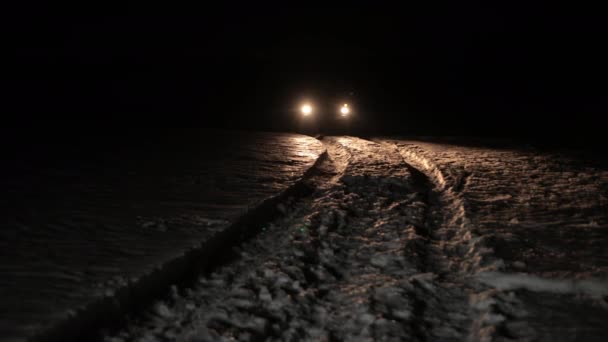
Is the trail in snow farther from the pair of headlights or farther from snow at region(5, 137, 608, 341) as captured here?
the pair of headlights

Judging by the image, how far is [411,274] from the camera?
149 inches

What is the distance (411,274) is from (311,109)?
→ 54.4 ft

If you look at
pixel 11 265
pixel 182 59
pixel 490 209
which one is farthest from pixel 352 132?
pixel 182 59

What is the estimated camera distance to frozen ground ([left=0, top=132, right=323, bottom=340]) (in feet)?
9.52

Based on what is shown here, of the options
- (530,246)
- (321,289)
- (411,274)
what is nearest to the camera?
(321,289)

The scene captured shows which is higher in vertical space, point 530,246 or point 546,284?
point 530,246

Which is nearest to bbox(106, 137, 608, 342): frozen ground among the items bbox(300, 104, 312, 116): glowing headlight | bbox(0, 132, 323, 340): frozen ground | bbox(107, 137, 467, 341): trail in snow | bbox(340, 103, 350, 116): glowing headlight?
bbox(107, 137, 467, 341): trail in snow

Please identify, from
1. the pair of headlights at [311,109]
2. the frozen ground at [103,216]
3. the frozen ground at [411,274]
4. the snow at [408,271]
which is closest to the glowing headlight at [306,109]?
the pair of headlights at [311,109]

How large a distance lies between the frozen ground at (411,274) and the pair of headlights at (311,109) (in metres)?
13.1

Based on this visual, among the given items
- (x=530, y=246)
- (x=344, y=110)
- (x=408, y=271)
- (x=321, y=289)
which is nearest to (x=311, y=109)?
(x=344, y=110)

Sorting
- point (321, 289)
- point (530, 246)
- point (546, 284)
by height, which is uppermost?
point (530, 246)

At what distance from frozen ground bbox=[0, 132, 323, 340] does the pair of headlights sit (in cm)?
1104

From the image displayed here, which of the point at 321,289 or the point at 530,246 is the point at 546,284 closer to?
the point at 530,246

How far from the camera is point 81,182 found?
609 cm
